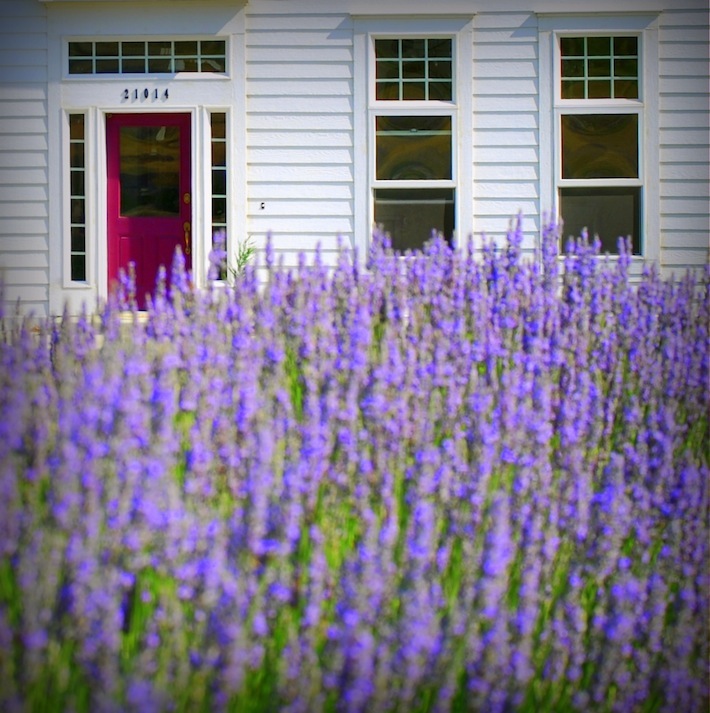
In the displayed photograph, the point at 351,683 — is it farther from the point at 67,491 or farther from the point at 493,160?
the point at 493,160

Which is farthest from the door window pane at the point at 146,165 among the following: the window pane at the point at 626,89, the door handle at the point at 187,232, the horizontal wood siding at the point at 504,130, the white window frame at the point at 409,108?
the window pane at the point at 626,89

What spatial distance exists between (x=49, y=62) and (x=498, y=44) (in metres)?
3.69

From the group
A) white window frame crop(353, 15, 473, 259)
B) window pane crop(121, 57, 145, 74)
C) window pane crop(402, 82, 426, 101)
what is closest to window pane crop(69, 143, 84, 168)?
window pane crop(121, 57, 145, 74)

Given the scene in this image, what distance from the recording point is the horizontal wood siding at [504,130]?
896 cm

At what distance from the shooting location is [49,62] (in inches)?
361

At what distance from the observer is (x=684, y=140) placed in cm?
909

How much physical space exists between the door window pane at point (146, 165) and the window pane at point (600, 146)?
335 centimetres

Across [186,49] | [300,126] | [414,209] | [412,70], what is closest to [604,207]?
[414,209]

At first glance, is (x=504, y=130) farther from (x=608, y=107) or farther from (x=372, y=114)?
(x=372, y=114)

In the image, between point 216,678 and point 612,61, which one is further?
point 612,61

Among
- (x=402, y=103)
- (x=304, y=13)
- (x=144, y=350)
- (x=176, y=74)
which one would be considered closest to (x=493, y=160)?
(x=402, y=103)

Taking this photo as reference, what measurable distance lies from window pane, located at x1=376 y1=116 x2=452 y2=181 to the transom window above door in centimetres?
147

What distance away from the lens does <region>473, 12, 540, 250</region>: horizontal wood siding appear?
8961 mm

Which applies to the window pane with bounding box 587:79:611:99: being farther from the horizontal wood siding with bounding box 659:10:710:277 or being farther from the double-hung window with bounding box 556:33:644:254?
the horizontal wood siding with bounding box 659:10:710:277
